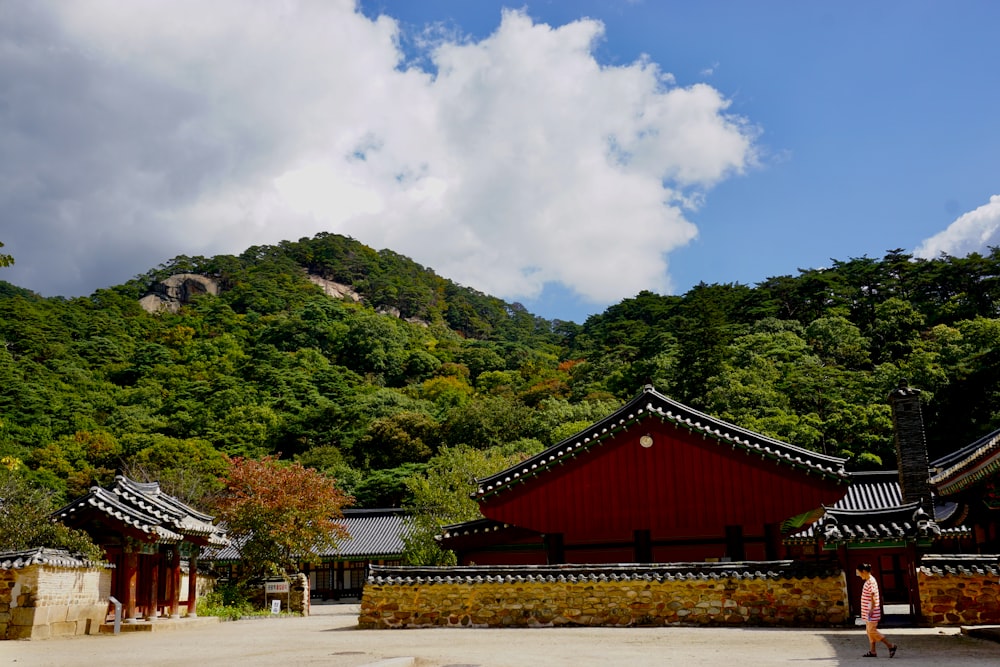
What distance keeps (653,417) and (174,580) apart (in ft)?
51.1

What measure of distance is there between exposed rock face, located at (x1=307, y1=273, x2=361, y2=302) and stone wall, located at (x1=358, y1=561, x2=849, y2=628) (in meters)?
112

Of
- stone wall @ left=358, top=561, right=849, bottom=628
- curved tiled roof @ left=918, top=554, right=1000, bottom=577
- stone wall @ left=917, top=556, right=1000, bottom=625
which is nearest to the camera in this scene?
curved tiled roof @ left=918, top=554, right=1000, bottom=577

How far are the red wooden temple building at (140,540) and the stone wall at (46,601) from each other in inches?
48.3

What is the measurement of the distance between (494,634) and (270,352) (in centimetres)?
7912

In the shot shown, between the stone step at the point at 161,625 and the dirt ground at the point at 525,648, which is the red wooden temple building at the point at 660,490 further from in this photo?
the stone step at the point at 161,625

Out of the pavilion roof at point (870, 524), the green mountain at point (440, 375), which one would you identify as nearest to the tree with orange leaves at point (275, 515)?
the pavilion roof at point (870, 524)

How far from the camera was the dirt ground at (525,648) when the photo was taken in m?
11.5

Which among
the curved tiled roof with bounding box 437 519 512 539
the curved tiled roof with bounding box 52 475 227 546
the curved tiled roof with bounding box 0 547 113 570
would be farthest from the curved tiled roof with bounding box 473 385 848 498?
the curved tiled roof with bounding box 0 547 113 570

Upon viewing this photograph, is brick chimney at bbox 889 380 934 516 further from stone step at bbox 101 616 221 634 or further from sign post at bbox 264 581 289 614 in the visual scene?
stone step at bbox 101 616 221 634

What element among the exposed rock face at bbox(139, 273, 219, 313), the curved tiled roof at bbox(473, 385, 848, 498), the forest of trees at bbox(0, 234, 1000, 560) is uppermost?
the exposed rock face at bbox(139, 273, 219, 313)

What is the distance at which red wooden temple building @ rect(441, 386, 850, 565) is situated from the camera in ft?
69.5

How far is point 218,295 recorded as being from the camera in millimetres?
122438

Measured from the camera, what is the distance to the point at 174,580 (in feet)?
81.5

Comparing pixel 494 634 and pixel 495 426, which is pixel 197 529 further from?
pixel 495 426
